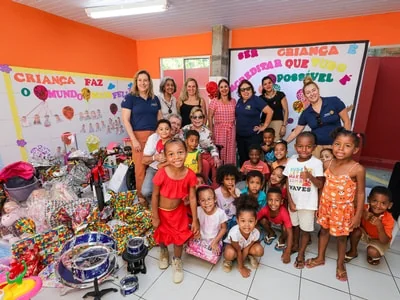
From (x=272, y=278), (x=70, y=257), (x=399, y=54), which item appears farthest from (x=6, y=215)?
(x=399, y=54)

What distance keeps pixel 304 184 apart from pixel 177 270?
1279 millimetres

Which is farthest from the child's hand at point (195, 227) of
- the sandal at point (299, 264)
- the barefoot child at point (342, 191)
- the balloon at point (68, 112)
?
the balloon at point (68, 112)

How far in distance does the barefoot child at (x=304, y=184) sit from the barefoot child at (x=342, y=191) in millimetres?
80

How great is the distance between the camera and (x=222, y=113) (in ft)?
9.50

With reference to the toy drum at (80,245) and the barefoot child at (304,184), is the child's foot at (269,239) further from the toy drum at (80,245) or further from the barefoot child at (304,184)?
the toy drum at (80,245)

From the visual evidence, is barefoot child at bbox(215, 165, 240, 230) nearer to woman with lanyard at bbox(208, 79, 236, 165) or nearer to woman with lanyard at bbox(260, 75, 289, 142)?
woman with lanyard at bbox(208, 79, 236, 165)

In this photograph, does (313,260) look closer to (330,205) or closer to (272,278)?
(272,278)

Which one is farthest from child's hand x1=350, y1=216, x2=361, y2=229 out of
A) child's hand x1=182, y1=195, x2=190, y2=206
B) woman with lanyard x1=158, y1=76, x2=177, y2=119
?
woman with lanyard x1=158, y1=76, x2=177, y2=119

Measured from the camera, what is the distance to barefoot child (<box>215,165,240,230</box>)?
2125 millimetres

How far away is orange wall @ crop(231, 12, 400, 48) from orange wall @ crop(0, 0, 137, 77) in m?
2.44

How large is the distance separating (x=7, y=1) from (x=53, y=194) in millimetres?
2627

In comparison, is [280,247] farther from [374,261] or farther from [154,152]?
[154,152]

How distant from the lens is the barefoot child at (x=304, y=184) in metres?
1.82

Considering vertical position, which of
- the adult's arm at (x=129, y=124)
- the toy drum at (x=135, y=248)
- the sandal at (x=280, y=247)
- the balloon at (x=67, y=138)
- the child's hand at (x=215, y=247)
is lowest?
the sandal at (x=280, y=247)
